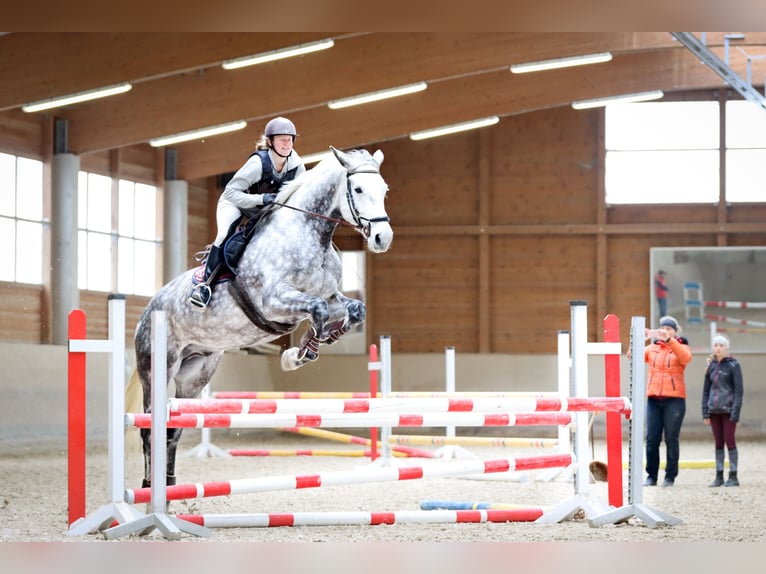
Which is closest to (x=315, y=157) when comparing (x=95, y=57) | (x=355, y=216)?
(x=95, y=57)

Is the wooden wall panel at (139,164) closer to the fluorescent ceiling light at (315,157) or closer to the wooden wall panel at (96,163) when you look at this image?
the wooden wall panel at (96,163)

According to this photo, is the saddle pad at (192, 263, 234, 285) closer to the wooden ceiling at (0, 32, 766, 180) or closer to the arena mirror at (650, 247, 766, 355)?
the wooden ceiling at (0, 32, 766, 180)

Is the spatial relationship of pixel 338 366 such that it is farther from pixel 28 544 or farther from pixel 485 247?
pixel 28 544

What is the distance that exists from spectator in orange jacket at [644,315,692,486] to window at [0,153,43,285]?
5574 millimetres

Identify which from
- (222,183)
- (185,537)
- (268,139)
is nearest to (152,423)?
(185,537)

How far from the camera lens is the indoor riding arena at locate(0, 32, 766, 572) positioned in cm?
466

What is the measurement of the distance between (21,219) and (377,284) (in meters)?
5.52

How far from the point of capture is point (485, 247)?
14.4 m

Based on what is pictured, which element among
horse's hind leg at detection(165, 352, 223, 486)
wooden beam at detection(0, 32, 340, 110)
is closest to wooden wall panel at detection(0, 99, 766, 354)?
wooden beam at detection(0, 32, 340, 110)

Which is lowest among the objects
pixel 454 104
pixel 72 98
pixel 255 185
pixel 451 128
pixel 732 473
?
pixel 732 473

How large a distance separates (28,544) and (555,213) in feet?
36.7

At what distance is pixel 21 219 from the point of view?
10062 mm

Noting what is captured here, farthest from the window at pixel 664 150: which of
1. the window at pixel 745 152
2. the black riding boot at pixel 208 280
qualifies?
the black riding boot at pixel 208 280

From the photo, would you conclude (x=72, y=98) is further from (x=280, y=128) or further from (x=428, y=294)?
(x=428, y=294)
